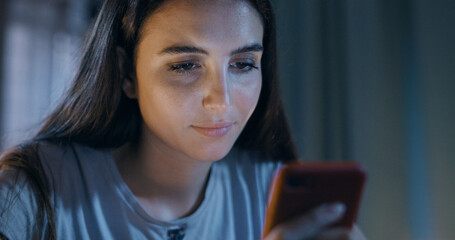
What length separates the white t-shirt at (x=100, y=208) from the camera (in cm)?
81

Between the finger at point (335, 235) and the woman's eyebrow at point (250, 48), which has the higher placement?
the woman's eyebrow at point (250, 48)

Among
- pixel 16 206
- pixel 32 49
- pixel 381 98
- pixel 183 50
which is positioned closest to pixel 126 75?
pixel 183 50

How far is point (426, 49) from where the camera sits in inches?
57.2

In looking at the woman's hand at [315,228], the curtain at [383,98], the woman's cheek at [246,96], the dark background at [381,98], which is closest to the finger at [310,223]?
the woman's hand at [315,228]

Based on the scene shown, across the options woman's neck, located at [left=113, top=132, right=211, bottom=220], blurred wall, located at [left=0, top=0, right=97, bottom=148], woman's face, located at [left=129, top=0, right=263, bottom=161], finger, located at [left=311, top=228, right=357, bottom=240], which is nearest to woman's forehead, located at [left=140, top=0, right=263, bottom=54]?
woman's face, located at [left=129, top=0, right=263, bottom=161]

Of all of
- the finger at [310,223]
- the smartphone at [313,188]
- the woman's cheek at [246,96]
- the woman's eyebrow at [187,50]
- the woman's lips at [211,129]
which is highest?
the woman's eyebrow at [187,50]

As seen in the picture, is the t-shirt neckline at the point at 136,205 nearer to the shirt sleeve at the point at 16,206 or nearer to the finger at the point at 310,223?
the shirt sleeve at the point at 16,206

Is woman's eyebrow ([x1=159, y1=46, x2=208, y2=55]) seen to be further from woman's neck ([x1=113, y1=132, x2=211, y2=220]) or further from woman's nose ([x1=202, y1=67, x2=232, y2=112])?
woman's neck ([x1=113, y1=132, x2=211, y2=220])

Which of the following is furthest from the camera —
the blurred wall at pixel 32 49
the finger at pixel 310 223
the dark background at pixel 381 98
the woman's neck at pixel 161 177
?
the blurred wall at pixel 32 49

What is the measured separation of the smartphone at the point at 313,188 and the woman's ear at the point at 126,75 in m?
0.42

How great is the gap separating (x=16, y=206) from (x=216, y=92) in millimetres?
390

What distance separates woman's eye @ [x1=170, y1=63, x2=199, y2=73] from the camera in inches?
33.0

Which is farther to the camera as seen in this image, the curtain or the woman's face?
the curtain

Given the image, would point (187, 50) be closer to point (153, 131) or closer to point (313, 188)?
point (153, 131)
